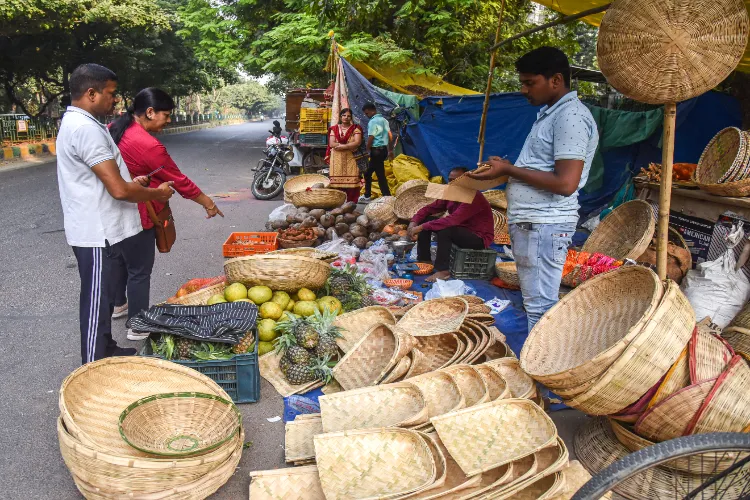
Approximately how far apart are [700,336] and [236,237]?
4.22 meters

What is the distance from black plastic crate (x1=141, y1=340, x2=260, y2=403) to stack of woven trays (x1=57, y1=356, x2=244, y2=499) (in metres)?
0.25

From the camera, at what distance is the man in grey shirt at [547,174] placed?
2852 mm

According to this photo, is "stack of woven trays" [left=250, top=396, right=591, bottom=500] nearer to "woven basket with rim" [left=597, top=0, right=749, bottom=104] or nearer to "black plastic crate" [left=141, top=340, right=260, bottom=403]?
"black plastic crate" [left=141, top=340, right=260, bottom=403]

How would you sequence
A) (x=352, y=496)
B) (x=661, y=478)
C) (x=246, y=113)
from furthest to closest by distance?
(x=246, y=113), (x=661, y=478), (x=352, y=496)

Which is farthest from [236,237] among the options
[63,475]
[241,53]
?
[241,53]

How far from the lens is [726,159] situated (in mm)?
5285

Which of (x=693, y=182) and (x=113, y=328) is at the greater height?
(x=693, y=182)

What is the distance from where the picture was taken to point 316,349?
3.68 metres

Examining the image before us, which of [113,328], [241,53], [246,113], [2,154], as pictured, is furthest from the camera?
[246,113]

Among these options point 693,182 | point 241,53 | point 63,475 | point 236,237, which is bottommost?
point 63,475

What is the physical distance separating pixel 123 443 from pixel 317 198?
5.28m

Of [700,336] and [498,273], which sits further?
[498,273]

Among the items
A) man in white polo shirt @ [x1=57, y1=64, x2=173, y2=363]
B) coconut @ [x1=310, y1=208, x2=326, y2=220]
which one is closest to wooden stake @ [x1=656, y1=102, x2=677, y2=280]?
man in white polo shirt @ [x1=57, y1=64, x2=173, y2=363]

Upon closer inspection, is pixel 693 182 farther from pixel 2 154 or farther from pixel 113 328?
pixel 2 154
